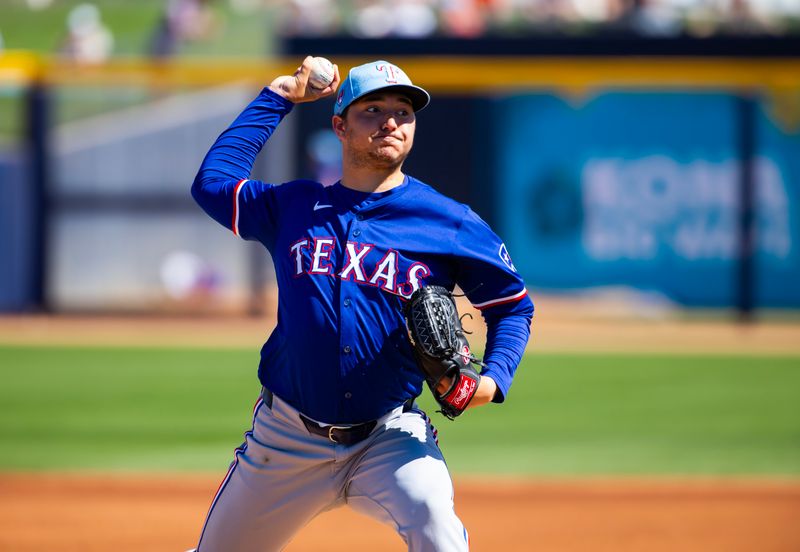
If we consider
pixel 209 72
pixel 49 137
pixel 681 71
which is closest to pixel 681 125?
pixel 681 71

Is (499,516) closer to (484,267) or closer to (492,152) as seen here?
(484,267)

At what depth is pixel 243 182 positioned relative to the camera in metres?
3.59

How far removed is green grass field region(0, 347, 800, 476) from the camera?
7324 millimetres

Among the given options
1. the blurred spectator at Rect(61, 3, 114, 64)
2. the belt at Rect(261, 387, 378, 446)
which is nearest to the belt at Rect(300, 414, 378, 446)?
the belt at Rect(261, 387, 378, 446)

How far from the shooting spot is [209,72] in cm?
1391

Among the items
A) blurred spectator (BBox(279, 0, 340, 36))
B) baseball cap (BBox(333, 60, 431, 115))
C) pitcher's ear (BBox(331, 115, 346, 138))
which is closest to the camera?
baseball cap (BBox(333, 60, 431, 115))

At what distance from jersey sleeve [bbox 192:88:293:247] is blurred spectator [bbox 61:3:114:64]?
1108 cm

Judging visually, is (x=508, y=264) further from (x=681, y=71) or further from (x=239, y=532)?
(x=681, y=71)

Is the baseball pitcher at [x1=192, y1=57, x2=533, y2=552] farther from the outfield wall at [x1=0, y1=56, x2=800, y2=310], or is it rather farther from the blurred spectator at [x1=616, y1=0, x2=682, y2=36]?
the blurred spectator at [x1=616, y1=0, x2=682, y2=36]

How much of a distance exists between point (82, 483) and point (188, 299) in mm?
7327

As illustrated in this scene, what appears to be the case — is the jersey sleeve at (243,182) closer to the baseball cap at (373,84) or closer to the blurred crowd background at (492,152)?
the baseball cap at (373,84)

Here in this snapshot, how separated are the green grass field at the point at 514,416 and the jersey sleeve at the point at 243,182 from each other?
12.5 ft

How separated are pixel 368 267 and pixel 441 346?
1.23ft

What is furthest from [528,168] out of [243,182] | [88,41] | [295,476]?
[295,476]
